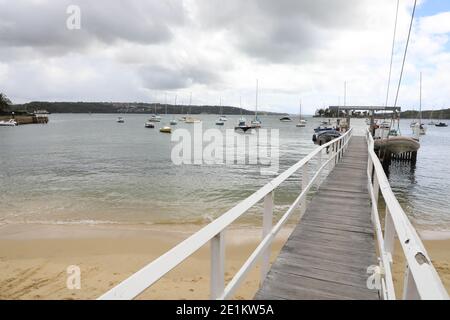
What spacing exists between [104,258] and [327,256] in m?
7.36

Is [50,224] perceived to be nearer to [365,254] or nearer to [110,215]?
[110,215]

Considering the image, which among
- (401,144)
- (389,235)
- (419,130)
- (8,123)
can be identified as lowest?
(389,235)

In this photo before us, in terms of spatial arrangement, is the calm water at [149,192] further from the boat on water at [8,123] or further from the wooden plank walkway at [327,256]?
the boat on water at [8,123]

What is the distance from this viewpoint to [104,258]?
977 centimetres

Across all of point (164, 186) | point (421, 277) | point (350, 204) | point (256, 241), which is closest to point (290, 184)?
point (164, 186)

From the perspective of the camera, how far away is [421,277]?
1670 millimetres

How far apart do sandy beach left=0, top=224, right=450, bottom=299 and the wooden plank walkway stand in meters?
2.49

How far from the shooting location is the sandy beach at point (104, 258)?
7.68 m

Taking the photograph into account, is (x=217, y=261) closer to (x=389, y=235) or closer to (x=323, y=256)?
(x=389, y=235)

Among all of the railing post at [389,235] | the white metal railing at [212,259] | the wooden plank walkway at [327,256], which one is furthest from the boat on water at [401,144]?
the white metal railing at [212,259]

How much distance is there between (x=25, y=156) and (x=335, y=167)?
3732 cm

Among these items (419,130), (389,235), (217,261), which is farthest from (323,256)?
(419,130)

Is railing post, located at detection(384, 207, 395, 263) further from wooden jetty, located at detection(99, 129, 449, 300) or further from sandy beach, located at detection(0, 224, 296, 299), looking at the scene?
sandy beach, located at detection(0, 224, 296, 299)

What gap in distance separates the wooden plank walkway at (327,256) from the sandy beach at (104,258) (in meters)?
2.49
